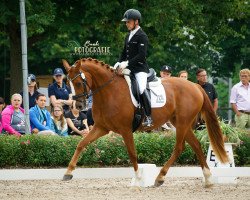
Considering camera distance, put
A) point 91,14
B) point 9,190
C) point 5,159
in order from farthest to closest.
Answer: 1. point 91,14
2. point 5,159
3. point 9,190

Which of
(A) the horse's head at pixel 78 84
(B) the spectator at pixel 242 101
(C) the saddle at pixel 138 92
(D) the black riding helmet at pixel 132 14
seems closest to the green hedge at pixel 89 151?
(B) the spectator at pixel 242 101

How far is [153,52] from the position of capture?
3369 centimetres

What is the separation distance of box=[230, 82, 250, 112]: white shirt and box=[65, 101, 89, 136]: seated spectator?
343 centimetres

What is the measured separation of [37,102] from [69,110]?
1310 mm

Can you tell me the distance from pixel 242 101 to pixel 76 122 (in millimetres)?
3789

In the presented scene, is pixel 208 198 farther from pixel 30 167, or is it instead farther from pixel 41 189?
pixel 30 167

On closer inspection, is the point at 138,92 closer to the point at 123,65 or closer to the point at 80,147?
the point at 123,65

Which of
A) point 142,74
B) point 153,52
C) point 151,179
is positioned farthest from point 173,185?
point 153,52

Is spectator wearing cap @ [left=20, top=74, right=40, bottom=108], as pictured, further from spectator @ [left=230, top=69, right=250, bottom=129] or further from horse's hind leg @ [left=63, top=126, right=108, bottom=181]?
horse's hind leg @ [left=63, top=126, right=108, bottom=181]

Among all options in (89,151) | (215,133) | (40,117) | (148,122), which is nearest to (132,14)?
(148,122)

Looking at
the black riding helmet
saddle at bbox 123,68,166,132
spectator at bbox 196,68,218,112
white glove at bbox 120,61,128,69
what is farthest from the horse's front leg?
spectator at bbox 196,68,218,112

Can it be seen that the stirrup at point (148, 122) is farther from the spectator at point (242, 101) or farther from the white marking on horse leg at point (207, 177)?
the spectator at point (242, 101)

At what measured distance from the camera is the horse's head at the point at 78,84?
1436 centimetres

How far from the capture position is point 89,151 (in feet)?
57.4
